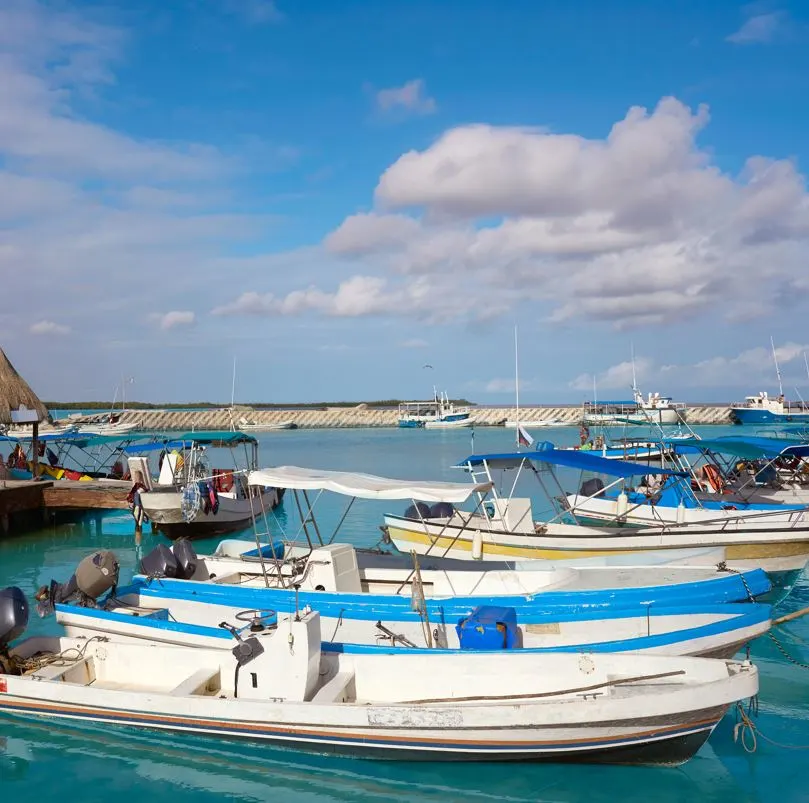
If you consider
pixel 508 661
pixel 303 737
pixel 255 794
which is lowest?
pixel 255 794

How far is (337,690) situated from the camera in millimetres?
8070

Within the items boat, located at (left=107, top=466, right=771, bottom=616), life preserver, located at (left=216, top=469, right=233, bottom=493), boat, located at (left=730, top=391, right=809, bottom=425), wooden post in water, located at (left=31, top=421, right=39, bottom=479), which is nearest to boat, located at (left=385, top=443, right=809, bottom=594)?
boat, located at (left=107, top=466, right=771, bottom=616)

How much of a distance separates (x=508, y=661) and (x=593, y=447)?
1311 inches

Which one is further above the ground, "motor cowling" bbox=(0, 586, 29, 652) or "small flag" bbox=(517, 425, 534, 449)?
"small flag" bbox=(517, 425, 534, 449)

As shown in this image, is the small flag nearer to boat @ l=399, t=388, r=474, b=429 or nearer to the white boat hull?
the white boat hull

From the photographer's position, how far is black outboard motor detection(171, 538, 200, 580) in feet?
39.2

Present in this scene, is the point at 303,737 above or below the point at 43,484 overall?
below

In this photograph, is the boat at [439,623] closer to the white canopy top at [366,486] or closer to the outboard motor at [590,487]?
the white canopy top at [366,486]

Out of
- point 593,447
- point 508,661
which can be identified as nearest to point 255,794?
point 508,661

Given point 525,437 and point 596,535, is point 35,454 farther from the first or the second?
point 596,535

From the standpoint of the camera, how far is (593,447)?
40000 millimetres

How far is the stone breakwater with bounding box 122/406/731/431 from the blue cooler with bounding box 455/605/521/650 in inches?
3150

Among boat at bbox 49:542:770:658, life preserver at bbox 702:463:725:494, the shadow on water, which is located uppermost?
life preserver at bbox 702:463:725:494

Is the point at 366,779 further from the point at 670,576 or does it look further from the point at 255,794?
the point at 670,576
